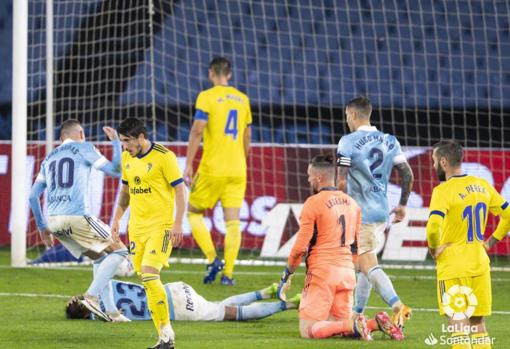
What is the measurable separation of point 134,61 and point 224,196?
568cm

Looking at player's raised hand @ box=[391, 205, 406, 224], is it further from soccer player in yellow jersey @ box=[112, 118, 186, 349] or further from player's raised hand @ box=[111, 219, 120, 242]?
player's raised hand @ box=[111, 219, 120, 242]

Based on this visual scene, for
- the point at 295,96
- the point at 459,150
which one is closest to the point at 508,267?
the point at 295,96

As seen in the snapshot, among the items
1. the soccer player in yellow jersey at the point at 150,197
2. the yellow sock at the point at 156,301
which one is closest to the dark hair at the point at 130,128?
the soccer player in yellow jersey at the point at 150,197

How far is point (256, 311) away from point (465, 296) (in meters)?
2.54

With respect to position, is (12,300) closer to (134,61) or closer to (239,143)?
(239,143)

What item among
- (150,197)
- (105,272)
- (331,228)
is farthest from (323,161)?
(105,272)

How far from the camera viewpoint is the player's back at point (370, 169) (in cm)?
881

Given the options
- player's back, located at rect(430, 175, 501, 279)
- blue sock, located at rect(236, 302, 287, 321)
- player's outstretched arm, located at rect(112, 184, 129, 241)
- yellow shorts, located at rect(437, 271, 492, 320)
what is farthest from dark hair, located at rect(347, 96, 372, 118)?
yellow shorts, located at rect(437, 271, 492, 320)

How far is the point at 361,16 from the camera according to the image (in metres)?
17.5

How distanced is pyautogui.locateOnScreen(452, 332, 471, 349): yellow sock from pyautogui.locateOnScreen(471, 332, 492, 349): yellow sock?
141 mm

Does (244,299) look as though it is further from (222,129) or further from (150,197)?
(222,129)

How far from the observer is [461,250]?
6738mm

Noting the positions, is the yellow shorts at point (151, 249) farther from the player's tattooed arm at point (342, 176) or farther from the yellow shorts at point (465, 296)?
the yellow shorts at point (465, 296)

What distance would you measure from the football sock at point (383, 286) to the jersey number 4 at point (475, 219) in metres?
1.71
